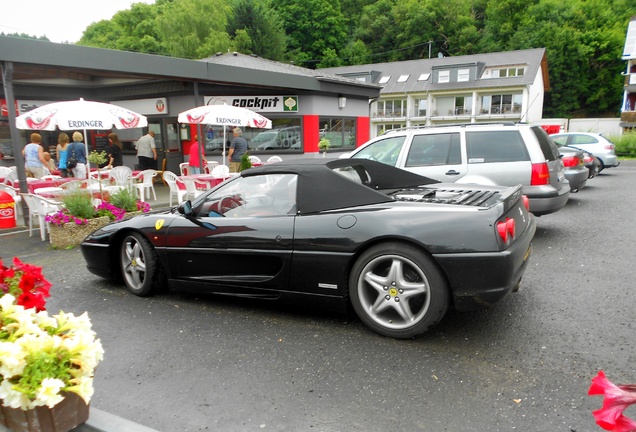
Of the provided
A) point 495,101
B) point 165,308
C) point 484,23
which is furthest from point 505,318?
point 484,23

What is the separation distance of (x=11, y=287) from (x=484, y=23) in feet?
240

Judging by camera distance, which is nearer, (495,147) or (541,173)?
(541,173)

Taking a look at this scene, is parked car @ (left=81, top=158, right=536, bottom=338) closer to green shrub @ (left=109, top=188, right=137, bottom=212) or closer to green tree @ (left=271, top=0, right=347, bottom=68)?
green shrub @ (left=109, top=188, right=137, bottom=212)

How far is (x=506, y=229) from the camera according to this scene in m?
3.38

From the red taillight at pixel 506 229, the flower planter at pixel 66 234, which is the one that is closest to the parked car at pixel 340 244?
the red taillight at pixel 506 229

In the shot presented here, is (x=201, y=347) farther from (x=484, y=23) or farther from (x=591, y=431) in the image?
(x=484, y=23)

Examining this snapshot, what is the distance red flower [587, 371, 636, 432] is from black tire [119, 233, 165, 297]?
4270 millimetres

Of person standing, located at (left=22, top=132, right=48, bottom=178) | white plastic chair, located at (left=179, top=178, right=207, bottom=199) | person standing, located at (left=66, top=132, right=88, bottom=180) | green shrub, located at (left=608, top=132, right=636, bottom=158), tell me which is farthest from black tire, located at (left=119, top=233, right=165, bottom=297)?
green shrub, located at (left=608, top=132, right=636, bottom=158)

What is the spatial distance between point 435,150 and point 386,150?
85 cm

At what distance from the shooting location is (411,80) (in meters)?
49.9

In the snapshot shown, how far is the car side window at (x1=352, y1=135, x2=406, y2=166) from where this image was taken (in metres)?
7.51

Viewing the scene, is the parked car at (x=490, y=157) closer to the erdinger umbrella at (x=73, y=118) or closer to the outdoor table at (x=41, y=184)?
the erdinger umbrella at (x=73, y=118)

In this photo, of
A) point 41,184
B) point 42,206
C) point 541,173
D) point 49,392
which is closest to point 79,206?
point 42,206

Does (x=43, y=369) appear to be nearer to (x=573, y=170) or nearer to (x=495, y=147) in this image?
(x=495, y=147)
